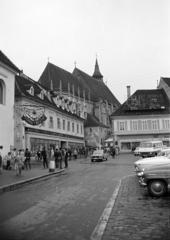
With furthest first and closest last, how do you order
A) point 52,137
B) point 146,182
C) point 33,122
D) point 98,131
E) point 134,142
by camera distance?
1. point 98,131
2. point 134,142
3. point 52,137
4. point 33,122
5. point 146,182

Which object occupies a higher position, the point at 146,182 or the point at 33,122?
the point at 33,122

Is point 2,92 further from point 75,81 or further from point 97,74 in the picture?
point 97,74

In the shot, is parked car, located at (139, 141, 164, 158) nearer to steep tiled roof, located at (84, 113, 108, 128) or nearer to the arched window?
the arched window

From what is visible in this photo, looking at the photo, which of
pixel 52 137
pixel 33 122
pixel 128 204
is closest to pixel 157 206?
pixel 128 204

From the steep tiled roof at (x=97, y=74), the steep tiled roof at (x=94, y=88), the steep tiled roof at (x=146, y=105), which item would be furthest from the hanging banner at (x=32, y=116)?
the steep tiled roof at (x=97, y=74)

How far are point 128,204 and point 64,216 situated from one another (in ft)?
7.02

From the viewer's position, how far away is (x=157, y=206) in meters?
7.26

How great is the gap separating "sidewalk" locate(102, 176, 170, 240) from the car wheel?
20 cm

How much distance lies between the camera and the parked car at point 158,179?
8.66 metres

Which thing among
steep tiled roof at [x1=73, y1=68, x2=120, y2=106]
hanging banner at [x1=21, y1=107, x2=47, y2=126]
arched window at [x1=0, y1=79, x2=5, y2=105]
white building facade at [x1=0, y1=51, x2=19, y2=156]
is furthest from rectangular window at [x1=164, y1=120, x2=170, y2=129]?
arched window at [x1=0, y1=79, x2=5, y2=105]

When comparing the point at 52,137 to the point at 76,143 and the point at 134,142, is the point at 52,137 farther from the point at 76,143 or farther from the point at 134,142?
the point at 134,142

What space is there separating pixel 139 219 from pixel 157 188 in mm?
3115

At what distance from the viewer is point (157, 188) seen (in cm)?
877

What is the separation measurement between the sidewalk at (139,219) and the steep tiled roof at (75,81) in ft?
187
